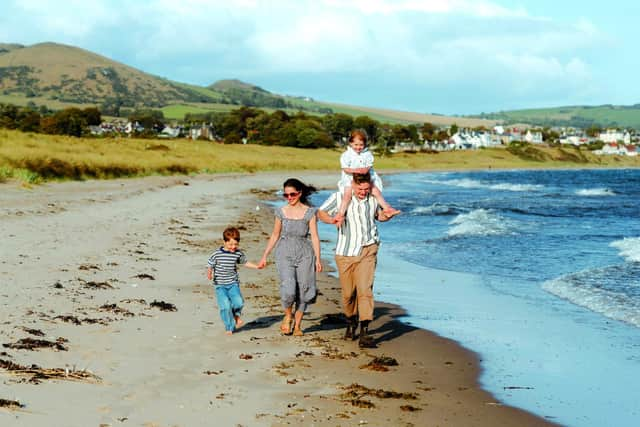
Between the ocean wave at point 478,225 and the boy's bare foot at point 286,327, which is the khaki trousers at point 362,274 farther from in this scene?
the ocean wave at point 478,225

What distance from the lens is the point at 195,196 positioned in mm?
32312

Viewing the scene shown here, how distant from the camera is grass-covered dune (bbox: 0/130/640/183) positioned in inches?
1316

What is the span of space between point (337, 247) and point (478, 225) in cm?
1715

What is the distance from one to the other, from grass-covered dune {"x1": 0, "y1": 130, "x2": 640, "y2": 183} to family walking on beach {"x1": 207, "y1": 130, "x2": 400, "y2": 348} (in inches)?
827

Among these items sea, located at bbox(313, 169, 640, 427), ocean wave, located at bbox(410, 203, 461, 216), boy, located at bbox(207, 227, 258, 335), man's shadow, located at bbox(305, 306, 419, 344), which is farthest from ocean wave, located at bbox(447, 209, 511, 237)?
boy, located at bbox(207, 227, 258, 335)

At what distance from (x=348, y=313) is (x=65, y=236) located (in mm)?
8181

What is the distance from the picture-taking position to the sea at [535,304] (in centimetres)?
675

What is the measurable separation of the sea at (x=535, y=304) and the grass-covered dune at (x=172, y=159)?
16009mm

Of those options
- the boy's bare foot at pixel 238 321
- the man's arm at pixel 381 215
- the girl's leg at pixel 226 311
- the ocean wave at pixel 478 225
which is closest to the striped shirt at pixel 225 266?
the girl's leg at pixel 226 311

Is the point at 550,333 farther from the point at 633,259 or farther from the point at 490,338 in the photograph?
the point at 633,259

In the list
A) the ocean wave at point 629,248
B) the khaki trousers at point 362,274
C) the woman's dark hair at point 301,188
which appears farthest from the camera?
the ocean wave at point 629,248

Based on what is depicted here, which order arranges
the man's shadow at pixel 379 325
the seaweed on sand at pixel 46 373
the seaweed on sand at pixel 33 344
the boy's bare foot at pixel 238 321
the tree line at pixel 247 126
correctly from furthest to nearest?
the tree line at pixel 247 126 → the man's shadow at pixel 379 325 → the boy's bare foot at pixel 238 321 → the seaweed on sand at pixel 33 344 → the seaweed on sand at pixel 46 373

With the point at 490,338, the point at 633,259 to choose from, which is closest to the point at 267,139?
the point at 633,259

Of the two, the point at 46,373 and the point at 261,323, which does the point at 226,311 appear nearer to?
the point at 261,323
